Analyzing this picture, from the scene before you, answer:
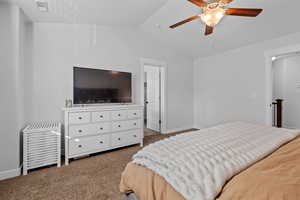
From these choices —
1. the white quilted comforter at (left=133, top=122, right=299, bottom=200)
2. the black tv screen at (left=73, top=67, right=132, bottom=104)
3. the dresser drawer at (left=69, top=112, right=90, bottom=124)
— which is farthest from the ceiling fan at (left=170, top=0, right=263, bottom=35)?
the dresser drawer at (left=69, top=112, right=90, bottom=124)

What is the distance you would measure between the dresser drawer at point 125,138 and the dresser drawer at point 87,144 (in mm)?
145

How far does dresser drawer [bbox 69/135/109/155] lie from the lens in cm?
235

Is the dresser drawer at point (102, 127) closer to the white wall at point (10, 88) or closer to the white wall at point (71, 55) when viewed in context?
the white wall at point (71, 55)

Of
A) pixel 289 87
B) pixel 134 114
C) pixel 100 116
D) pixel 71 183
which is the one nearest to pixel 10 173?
pixel 71 183

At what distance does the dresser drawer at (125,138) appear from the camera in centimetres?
277

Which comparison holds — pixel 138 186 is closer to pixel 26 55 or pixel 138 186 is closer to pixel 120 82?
pixel 120 82

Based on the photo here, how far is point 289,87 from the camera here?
14.2 ft

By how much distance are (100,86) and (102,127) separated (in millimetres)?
856

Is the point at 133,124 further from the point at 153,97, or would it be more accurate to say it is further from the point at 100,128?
the point at 153,97

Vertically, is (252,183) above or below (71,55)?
below

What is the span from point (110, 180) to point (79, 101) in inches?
60.4

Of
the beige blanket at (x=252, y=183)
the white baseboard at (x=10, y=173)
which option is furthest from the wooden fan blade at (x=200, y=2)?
the white baseboard at (x=10, y=173)

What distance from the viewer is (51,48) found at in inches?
101

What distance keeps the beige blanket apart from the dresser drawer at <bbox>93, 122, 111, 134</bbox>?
1.68 metres
